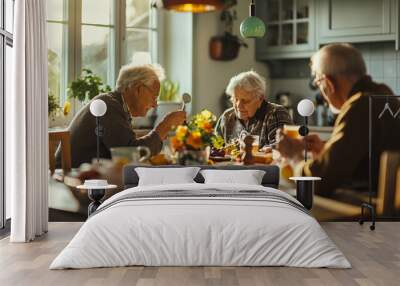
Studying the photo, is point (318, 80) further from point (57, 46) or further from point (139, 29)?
point (57, 46)

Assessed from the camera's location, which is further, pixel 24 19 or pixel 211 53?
pixel 211 53

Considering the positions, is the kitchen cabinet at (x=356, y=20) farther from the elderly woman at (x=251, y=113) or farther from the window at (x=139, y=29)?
the window at (x=139, y=29)

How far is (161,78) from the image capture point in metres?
8.00

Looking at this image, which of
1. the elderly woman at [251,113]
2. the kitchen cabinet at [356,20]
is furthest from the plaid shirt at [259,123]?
the kitchen cabinet at [356,20]

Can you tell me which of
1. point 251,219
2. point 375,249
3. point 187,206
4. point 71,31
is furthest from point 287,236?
point 71,31

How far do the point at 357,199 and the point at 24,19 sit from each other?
12.8ft

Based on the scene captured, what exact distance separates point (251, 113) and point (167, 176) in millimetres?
1220

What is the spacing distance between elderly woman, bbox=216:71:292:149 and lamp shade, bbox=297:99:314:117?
0.18 meters

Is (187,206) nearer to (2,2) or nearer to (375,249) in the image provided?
(375,249)

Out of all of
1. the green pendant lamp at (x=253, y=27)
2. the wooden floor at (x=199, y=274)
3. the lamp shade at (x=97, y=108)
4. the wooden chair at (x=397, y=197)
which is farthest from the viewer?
the wooden chair at (x=397, y=197)

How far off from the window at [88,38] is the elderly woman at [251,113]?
1222 millimetres

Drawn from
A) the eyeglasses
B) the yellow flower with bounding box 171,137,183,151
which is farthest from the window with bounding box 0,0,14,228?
the eyeglasses

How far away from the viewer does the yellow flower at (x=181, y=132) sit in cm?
777

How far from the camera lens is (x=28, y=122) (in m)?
6.54
